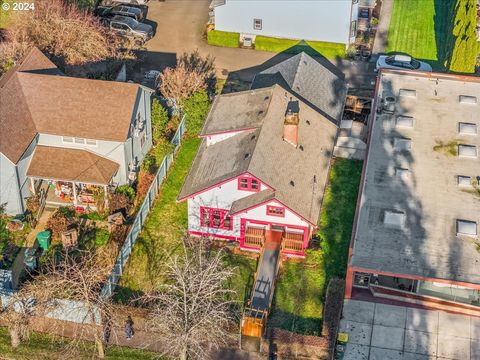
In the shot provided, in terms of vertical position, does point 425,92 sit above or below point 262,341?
above

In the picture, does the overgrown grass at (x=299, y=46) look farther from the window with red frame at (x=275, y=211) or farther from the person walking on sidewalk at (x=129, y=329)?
the person walking on sidewalk at (x=129, y=329)

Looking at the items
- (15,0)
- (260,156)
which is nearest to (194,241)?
(260,156)

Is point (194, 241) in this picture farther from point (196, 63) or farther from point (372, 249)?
point (196, 63)

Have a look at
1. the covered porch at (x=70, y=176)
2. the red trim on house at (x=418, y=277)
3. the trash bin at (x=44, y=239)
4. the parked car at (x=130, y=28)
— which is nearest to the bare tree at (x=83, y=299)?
the trash bin at (x=44, y=239)

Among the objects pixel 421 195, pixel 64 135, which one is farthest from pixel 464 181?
pixel 64 135

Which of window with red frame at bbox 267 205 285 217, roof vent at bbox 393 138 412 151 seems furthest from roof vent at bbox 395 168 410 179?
window with red frame at bbox 267 205 285 217
